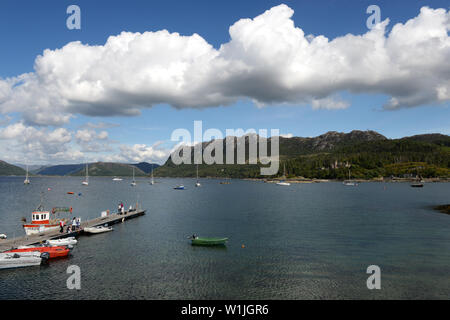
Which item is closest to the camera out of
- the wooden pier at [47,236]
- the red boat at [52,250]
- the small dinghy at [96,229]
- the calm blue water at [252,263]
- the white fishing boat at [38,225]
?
the calm blue water at [252,263]

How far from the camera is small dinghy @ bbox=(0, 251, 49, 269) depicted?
47.7 metres

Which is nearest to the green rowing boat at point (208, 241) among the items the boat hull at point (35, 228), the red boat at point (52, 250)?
the red boat at point (52, 250)

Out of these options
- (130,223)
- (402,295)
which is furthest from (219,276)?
(130,223)

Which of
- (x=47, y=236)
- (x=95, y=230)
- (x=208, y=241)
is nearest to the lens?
(x=208, y=241)

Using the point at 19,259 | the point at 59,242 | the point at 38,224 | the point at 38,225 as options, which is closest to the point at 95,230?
the point at 38,225

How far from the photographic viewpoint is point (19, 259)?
48.5 metres

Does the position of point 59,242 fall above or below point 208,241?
above

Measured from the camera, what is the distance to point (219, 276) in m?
45.9

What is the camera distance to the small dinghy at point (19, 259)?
4766 centimetres

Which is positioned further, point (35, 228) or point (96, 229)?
point (96, 229)

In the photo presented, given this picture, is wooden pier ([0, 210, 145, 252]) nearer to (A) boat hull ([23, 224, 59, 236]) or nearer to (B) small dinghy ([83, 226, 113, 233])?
(A) boat hull ([23, 224, 59, 236])

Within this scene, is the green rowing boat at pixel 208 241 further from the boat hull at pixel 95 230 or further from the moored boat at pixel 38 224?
the moored boat at pixel 38 224

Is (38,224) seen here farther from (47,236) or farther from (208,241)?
(208,241)
